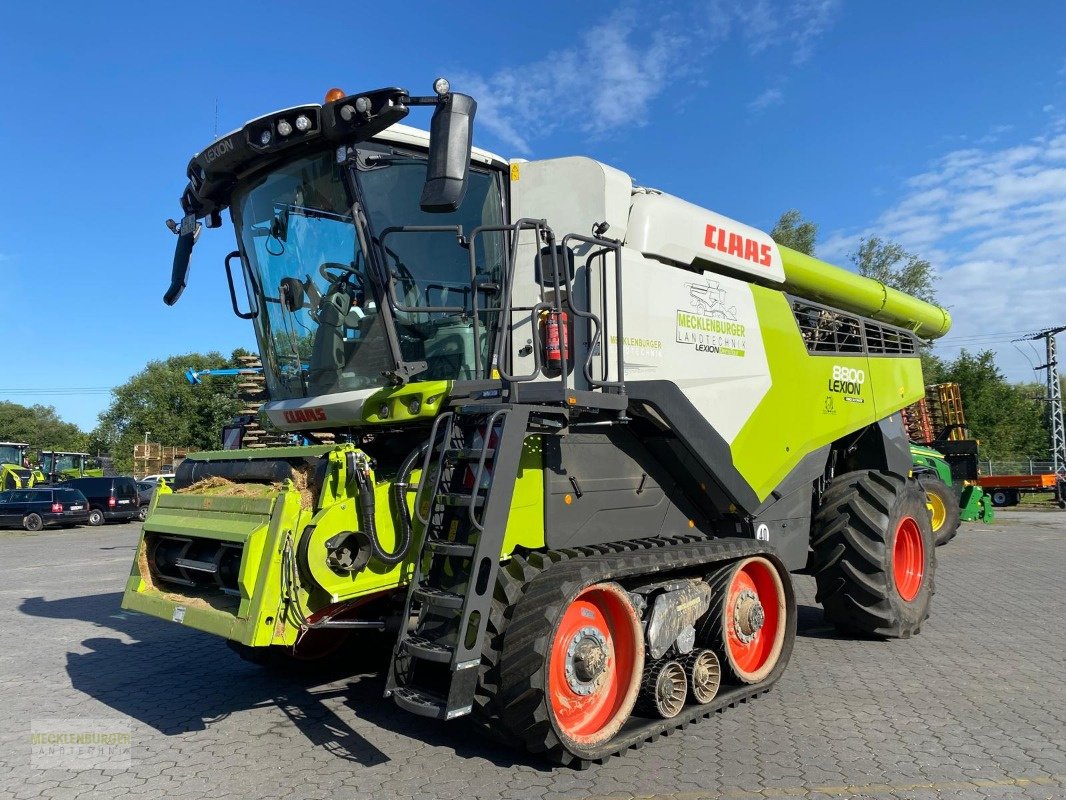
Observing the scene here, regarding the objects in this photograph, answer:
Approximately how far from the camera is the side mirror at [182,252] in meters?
5.61

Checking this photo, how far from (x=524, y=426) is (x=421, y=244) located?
4.82 feet

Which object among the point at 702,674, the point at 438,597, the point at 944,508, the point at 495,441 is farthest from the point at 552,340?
the point at 944,508

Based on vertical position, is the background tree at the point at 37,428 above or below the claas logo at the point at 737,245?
above

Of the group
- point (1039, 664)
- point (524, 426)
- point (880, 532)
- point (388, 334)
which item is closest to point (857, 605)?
point (880, 532)

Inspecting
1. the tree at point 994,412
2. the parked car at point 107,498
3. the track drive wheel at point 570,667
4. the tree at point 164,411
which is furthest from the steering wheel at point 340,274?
the tree at point 164,411

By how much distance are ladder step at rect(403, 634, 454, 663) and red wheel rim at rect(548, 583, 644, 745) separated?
1.92ft

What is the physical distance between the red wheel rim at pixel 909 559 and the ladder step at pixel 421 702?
5.17 metres

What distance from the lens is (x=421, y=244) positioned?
4.93 meters

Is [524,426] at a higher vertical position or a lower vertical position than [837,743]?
higher

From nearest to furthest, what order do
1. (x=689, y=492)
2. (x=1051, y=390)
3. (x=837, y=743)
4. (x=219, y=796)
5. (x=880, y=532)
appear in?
(x=219, y=796)
(x=837, y=743)
(x=689, y=492)
(x=880, y=532)
(x=1051, y=390)

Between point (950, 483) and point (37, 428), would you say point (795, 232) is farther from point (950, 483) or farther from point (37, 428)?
point (37, 428)

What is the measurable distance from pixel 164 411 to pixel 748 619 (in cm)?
6819

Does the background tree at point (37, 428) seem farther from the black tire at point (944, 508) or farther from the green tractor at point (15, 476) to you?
the black tire at point (944, 508)

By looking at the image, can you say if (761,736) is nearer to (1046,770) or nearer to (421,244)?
(1046,770)
